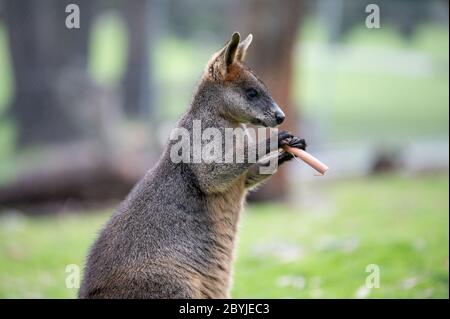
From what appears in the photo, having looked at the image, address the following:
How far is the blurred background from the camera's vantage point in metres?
11.3

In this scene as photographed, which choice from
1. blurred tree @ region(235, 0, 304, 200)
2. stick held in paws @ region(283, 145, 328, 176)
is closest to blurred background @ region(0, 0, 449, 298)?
blurred tree @ region(235, 0, 304, 200)

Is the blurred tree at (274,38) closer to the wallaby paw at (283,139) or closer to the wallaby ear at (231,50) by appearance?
the wallaby ear at (231,50)

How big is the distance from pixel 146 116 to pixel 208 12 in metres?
2.96

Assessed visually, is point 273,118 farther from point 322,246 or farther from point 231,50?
point 322,246

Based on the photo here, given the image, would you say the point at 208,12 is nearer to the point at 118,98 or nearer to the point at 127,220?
the point at 118,98

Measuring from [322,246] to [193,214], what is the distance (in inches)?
116

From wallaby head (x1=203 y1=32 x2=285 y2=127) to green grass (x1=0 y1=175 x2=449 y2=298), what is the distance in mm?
1750

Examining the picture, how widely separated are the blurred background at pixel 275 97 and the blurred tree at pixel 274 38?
0.02 meters

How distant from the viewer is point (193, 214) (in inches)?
217

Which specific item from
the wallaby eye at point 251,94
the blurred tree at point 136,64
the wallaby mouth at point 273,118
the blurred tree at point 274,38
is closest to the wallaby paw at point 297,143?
the wallaby mouth at point 273,118

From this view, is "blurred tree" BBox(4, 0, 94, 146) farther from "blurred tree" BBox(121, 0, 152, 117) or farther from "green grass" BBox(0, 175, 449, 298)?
"green grass" BBox(0, 175, 449, 298)

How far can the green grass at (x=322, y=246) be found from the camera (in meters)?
6.75
